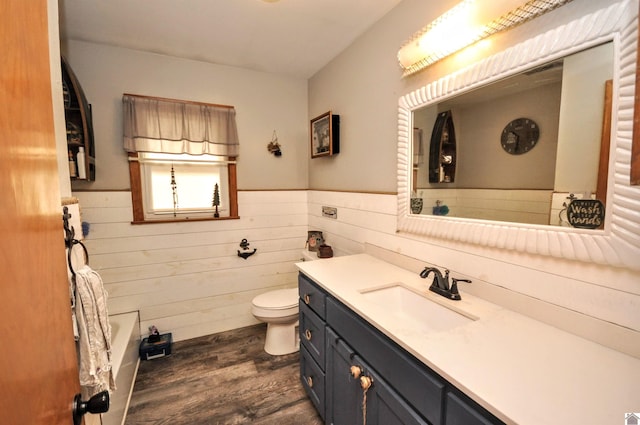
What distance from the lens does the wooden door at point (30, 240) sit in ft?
1.35

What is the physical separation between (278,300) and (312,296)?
74cm

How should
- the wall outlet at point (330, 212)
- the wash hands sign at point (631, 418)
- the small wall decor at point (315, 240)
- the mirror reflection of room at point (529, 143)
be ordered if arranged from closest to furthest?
the wash hands sign at point (631, 418), the mirror reflection of room at point (529, 143), the wall outlet at point (330, 212), the small wall decor at point (315, 240)

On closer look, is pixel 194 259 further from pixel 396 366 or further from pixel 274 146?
pixel 396 366

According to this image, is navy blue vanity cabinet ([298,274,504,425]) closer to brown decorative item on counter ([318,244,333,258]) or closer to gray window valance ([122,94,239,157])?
brown decorative item on counter ([318,244,333,258])

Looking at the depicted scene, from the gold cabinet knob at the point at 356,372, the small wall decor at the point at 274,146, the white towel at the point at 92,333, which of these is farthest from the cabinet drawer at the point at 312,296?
the small wall decor at the point at 274,146

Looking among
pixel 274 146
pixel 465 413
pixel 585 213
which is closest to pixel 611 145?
pixel 585 213

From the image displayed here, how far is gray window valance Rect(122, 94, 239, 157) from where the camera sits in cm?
218

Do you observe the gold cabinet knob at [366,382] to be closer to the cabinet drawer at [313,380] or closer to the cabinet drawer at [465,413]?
the cabinet drawer at [465,413]

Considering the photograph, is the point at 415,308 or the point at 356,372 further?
the point at 415,308

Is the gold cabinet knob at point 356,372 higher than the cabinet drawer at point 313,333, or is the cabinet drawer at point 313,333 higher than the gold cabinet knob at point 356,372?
the gold cabinet knob at point 356,372

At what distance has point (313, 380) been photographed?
1.67 meters

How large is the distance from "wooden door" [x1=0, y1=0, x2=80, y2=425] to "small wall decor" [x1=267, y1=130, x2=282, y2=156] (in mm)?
2124

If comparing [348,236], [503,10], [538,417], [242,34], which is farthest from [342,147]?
[538,417]

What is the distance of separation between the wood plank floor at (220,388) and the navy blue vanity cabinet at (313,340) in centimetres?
17
